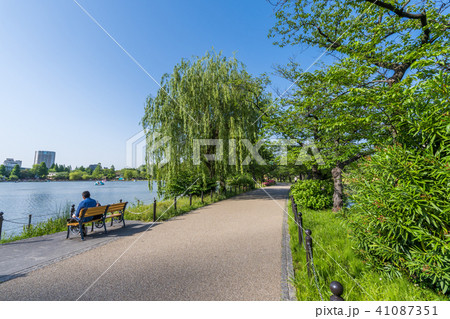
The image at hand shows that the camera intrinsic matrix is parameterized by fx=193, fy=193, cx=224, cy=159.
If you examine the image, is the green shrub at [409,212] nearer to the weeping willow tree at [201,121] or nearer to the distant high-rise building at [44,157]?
the weeping willow tree at [201,121]

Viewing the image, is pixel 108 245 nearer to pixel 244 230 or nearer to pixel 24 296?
pixel 24 296

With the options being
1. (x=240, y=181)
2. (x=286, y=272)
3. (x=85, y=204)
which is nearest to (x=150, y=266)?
(x=286, y=272)

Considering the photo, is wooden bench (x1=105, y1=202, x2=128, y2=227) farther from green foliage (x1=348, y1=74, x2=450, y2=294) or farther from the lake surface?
green foliage (x1=348, y1=74, x2=450, y2=294)

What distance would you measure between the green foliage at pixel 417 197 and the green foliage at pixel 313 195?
6.80 metres

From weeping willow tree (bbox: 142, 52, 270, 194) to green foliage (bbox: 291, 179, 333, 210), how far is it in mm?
4065

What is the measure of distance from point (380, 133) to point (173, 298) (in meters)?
5.37

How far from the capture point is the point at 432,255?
2.26 metres

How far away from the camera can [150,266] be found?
385 centimetres

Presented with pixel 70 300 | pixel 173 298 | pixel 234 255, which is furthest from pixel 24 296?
pixel 234 255

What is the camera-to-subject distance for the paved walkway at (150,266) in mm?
2929

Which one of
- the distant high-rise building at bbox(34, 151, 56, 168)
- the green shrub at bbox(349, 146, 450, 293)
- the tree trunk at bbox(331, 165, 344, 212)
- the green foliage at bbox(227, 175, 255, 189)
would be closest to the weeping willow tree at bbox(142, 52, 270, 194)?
the tree trunk at bbox(331, 165, 344, 212)

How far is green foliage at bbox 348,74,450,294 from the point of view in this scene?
2229 mm

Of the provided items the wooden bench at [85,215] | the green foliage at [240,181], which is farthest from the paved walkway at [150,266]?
the green foliage at [240,181]

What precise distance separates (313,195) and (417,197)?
797 cm
